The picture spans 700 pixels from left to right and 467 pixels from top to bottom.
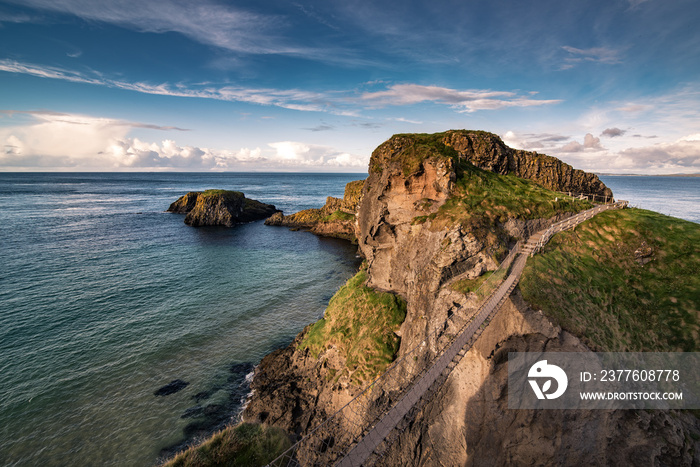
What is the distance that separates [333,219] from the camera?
257ft

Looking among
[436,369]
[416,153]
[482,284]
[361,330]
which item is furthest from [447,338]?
[416,153]

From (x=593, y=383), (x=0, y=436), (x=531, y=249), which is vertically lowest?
(x=0, y=436)

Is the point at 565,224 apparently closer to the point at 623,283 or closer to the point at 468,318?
the point at 623,283

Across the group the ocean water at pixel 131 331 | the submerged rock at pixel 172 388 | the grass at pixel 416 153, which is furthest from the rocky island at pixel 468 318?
the submerged rock at pixel 172 388

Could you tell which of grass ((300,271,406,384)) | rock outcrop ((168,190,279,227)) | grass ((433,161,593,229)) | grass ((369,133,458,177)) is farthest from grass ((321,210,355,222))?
grass ((433,161,593,229))

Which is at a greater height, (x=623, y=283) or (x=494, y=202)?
(x=494, y=202)

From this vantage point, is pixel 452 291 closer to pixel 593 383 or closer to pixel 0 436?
pixel 593 383

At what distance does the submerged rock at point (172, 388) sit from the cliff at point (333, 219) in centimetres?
5047

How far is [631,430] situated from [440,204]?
16.4 metres

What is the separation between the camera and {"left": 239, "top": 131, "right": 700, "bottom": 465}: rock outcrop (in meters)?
13.3

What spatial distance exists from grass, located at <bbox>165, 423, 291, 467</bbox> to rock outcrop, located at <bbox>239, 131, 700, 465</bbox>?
5964mm

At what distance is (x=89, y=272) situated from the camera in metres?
44.8

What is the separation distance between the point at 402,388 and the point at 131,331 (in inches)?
1144

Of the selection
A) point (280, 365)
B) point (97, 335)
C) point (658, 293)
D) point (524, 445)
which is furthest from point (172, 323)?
point (658, 293)
